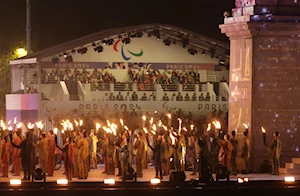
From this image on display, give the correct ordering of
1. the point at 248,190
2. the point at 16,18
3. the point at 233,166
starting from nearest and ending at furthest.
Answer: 1. the point at 248,190
2. the point at 233,166
3. the point at 16,18

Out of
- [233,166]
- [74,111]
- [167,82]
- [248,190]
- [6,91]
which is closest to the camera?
[248,190]

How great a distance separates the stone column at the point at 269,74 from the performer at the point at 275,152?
761 millimetres

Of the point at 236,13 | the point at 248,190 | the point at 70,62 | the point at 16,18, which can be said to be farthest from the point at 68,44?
the point at 248,190

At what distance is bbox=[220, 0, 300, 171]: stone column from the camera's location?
2770cm

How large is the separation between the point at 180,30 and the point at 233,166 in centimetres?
2514

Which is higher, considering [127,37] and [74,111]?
[127,37]

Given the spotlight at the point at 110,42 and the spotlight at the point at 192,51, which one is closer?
the spotlight at the point at 110,42

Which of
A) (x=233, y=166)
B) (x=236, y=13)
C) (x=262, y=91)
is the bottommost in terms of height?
(x=233, y=166)

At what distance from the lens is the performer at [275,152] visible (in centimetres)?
2714

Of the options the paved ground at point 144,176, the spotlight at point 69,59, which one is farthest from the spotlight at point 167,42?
the paved ground at point 144,176

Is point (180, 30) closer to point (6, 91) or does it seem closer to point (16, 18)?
point (6, 91)

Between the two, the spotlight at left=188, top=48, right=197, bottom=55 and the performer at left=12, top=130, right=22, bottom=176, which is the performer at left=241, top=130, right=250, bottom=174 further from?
the spotlight at left=188, top=48, right=197, bottom=55

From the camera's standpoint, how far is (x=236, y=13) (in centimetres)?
2828

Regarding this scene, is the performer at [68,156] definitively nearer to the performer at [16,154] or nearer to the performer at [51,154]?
the performer at [51,154]
